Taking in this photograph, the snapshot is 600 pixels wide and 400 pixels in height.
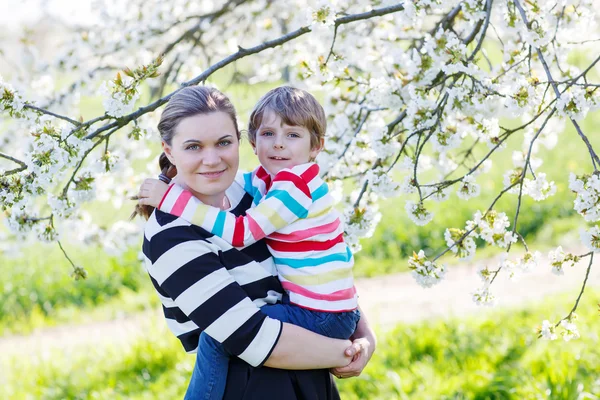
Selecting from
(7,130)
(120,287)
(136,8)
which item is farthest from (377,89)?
(120,287)

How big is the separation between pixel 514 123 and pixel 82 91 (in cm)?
837

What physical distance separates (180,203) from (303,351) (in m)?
0.50

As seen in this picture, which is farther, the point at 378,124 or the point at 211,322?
the point at 378,124

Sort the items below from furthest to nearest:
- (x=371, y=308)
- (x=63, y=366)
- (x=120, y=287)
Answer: (x=120, y=287) < (x=371, y=308) < (x=63, y=366)

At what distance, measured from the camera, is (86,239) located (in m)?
4.53

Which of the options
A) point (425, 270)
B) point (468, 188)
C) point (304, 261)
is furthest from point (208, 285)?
point (468, 188)

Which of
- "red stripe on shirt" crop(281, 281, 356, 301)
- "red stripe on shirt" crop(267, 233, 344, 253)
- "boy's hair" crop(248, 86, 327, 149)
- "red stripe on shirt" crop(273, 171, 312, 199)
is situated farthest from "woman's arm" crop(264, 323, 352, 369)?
"boy's hair" crop(248, 86, 327, 149)

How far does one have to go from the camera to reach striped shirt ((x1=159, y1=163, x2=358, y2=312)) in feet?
5.65

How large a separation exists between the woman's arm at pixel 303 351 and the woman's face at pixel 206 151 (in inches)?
17.2

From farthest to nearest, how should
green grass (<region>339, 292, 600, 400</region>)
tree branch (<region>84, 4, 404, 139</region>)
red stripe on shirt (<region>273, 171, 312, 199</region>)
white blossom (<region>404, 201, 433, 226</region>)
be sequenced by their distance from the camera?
green grass (<region>339, 292, 600, 400</region>)
white blossom (<region>404, 201, 433, 226</region>)
tree branch (<region>84, 4, 404, 139</region>)
red stripe on shirt (<region>273, 171, 312, 199</region>)

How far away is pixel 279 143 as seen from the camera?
193 cm

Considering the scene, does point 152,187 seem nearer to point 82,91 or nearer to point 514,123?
point 82,91

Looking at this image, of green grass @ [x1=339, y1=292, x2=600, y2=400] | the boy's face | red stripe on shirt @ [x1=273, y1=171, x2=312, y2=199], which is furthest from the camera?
green grass @ [x1=339, y1=292, x2=600, y2=400]

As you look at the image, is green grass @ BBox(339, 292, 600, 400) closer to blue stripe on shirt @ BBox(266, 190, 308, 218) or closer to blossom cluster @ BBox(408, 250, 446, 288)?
blossom cluster @ BBox(408, 250, 446, 288)
